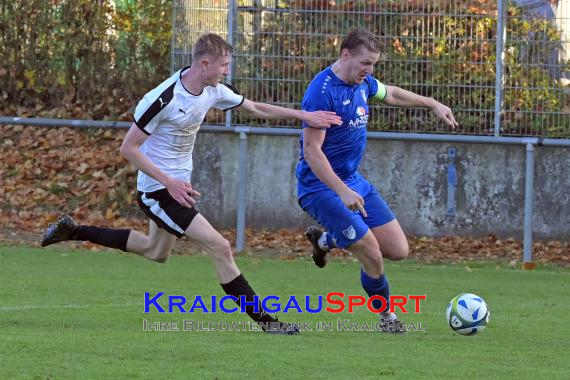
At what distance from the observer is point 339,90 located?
9.50 meters

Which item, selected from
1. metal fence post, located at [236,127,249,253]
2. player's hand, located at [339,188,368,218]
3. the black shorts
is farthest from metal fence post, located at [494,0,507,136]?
the black shorts

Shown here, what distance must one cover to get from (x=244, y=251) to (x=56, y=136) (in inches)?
188

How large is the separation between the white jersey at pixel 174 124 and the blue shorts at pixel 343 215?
0.95 metres

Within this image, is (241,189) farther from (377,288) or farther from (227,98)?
(377,288)

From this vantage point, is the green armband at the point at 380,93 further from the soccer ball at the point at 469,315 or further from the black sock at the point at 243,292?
the black sock at the point at 243,292

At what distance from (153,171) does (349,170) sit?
1.58 metres

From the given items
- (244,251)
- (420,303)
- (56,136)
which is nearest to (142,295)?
(420,303)

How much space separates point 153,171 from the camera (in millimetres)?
8859

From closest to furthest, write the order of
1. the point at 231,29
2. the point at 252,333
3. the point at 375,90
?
the point at 252,333 < the point at 375,90 < the point at 231,29

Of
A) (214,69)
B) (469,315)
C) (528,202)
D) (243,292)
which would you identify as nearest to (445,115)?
(469,315)

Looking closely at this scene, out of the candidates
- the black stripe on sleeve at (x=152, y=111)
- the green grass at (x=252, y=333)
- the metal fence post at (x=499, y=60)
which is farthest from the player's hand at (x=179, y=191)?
the metal fence post at (x=499, y=60)

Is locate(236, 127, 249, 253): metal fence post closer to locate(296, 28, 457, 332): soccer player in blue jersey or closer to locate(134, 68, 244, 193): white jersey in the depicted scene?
locate(296, 28, 457, 332): soccer player in blue jersey

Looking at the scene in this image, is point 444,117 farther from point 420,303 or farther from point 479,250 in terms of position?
point 479,250

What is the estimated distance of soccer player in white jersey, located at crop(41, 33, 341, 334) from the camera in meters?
8.98
